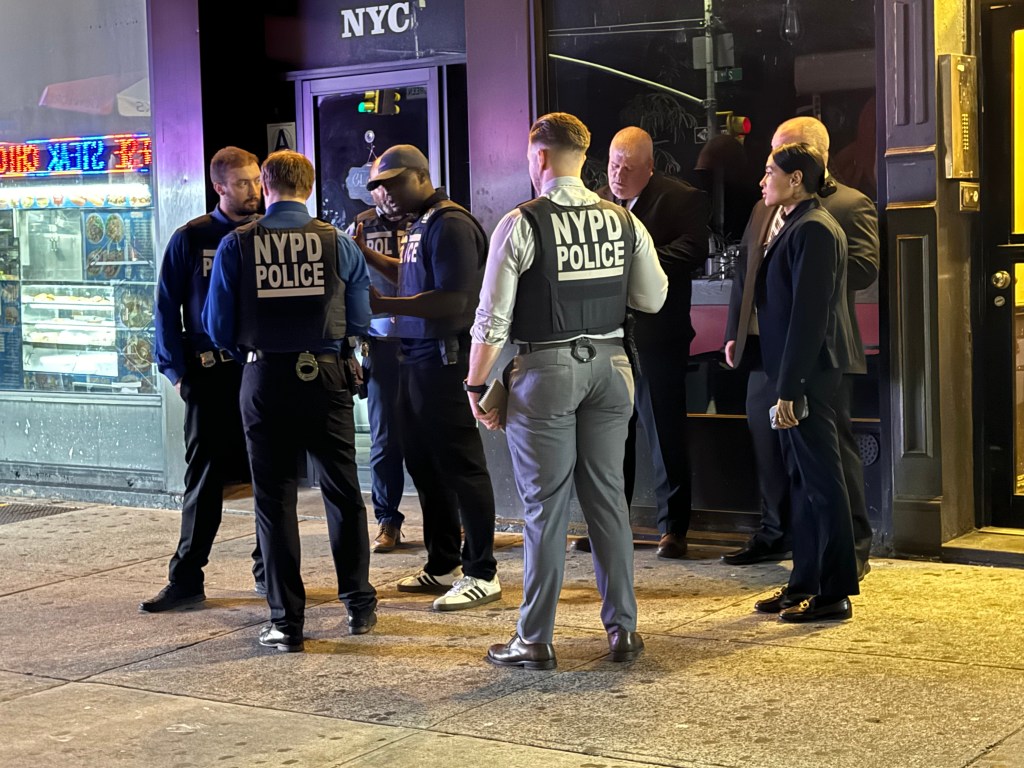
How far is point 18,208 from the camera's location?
1021 cm

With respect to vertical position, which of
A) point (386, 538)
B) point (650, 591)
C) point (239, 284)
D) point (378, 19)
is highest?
point (378, 19)

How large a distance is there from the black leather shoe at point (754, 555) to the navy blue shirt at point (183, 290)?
2712 millimetres

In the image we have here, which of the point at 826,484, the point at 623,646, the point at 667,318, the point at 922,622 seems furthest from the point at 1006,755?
the point at 667,318

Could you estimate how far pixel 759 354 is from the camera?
23.6 ft

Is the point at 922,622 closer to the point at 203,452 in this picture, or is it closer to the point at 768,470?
the point at 768,470

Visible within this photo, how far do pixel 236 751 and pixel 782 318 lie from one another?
2.82 meters

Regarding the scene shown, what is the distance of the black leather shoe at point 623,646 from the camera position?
5637mm

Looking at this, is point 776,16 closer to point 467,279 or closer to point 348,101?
point 467,279

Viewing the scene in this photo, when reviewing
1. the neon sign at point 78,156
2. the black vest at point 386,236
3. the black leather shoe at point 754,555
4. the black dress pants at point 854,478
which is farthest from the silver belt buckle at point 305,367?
the neon sign at point 78,156

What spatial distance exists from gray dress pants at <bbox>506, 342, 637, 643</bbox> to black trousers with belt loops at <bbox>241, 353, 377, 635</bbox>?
835mm

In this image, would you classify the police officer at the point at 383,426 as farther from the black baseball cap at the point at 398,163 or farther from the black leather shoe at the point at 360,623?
the black leather shoe at the point at 360,623

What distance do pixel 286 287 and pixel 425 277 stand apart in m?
0.91

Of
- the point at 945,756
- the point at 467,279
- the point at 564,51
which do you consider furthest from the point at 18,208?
the point at 945,756

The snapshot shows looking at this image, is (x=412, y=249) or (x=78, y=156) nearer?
(x=412, y=249)
